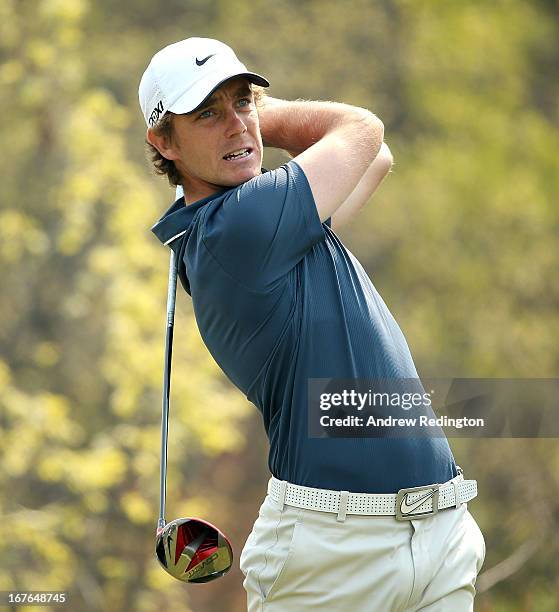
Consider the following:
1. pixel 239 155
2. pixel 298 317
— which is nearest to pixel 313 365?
pixel 298 317

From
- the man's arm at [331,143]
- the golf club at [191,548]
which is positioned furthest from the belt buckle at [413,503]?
the man's arm at [331,143]

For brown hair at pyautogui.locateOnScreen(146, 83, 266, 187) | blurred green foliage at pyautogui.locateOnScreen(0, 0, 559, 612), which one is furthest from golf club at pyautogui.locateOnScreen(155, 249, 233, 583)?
blurred green foliage at pyautogui.locateOnScreen(0, 0, 559, 612)

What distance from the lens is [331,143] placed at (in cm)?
222

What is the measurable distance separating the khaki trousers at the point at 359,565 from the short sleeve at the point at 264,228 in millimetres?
487

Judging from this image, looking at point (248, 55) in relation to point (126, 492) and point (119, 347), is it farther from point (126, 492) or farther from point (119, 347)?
point (126, 492)

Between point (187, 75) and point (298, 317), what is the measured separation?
0.56 metres

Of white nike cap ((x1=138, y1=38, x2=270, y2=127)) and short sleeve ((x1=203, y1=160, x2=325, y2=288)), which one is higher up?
white nike cap ((x1=138, y1=38, x2=270, y2=127))

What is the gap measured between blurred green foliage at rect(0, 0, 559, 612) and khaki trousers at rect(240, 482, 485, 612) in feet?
7.21

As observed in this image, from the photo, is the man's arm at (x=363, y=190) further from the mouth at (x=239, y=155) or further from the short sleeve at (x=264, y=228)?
the short sleeve at (x=264, y=228)

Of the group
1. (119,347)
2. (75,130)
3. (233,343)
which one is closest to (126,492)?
(119,347)

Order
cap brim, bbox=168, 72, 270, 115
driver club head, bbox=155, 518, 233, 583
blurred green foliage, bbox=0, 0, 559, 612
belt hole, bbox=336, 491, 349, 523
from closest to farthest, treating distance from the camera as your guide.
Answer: belt hole, bbox=336, 491, 349, 523 → cap brim, bbox=168, 72, 270, 115 → driver club head, bbox=155, 518, 233, 583 → blurred green foliage, bbox=0, 0, 559, 612

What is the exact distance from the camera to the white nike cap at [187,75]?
2234 mm

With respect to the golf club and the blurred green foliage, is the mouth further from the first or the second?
the blurred green foliage

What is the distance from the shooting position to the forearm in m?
2.31
